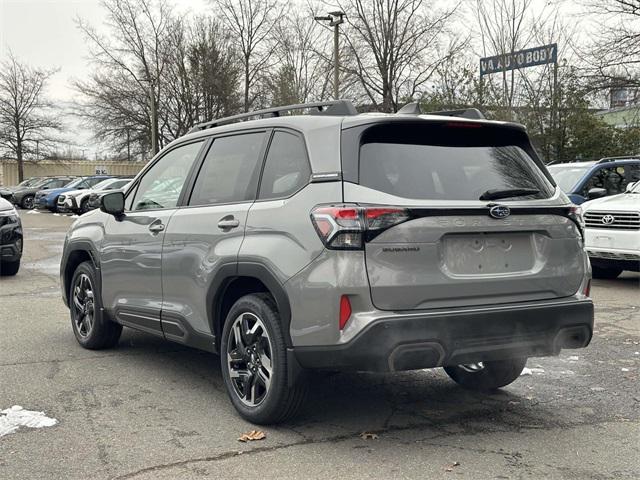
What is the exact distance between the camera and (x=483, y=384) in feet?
16.5

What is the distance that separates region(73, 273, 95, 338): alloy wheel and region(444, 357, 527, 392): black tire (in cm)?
309

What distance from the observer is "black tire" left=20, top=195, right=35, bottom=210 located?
37.1 metres

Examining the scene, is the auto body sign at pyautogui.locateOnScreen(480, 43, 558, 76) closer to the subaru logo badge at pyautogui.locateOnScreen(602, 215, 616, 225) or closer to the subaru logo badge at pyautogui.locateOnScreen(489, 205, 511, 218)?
the subaru logo badge at pyautogui.locateOnScreen(602, 215, 616, 225)

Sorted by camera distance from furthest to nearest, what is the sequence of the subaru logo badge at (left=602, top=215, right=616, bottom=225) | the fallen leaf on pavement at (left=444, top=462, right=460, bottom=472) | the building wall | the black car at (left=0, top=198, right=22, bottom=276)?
1. the building wall
2. the black car at (left=0, top=198, right=22, bottom=276)
3. the subaru logo badge at (left=602, top=215, right=616, bottom=225)
4. the fallen leaf on pavement at (left=444, top=462, right=460, bottom=472)

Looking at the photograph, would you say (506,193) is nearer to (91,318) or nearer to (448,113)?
(448,113)

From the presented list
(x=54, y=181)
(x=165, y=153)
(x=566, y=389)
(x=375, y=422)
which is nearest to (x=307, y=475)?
(x=375, y=422)

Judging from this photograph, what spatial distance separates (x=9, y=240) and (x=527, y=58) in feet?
68.9

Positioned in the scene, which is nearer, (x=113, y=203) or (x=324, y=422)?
(x=324, y=422)

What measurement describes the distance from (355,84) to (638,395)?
2838 centimetres

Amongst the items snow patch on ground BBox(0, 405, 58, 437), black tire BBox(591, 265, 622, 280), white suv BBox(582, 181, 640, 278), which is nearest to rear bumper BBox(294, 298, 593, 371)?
snow patch on ground BBox(0, 405, 58, 437)

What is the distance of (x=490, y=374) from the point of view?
4988 mm

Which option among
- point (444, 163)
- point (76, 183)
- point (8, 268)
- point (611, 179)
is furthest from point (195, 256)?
point (76, 183)

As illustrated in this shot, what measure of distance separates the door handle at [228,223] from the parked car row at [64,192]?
23.2m

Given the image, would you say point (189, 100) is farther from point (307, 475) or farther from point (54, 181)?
point (307, 475)
